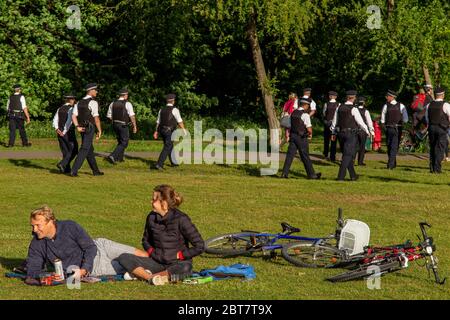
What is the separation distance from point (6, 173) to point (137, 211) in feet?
19.8

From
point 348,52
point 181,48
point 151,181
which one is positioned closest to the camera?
point 151,181

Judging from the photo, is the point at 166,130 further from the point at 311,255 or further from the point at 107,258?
the point at 107,258

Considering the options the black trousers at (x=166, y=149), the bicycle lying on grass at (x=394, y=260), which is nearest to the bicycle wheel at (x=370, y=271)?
the bicycle lying on grass at (x=394, y=260)

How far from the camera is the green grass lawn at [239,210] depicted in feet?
37.9

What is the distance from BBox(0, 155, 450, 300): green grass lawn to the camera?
11547 millimetres

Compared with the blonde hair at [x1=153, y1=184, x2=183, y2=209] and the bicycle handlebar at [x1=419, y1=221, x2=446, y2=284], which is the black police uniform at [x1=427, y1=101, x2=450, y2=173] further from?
the blonde hair at [x1=153, y1=184, x2=183, y2=209]

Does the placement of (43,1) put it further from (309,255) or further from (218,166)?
(309,255)

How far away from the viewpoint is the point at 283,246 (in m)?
13.4

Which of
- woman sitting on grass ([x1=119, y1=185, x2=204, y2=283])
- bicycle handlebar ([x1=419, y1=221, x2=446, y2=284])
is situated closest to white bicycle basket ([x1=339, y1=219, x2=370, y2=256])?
bicycle handlebar ([x1=419, y1=221, x2=446, y2=284])

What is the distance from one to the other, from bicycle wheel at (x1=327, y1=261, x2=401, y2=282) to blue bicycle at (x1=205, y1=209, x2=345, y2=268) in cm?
92

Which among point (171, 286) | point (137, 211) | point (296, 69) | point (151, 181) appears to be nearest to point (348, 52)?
point (296, 69)

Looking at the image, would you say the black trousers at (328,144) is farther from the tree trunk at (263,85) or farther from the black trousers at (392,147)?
the tree trunk at (263,85)

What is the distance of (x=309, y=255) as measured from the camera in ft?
43.8

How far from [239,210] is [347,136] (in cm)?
522
